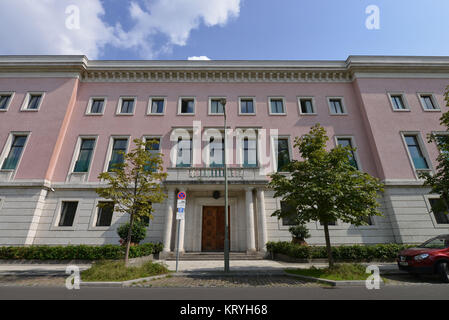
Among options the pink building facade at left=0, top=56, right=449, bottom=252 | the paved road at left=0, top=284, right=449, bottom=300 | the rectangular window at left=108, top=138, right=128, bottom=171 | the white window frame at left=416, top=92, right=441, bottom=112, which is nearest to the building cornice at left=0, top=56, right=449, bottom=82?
the pink building facade at left=0, top=56, right=449, bottom=252

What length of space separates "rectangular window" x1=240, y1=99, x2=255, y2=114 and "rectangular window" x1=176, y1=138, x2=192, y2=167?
563 cm

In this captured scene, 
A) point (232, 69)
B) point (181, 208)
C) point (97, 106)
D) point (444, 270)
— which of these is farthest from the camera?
point (232, 69)

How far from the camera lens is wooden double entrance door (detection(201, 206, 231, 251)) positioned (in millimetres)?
15227

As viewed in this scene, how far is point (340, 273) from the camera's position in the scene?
7.86m

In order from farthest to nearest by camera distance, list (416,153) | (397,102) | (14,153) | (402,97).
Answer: (402,97)
(397,102)
(416,153)
(14,153)

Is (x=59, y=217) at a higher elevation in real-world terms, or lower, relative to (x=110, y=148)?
lower

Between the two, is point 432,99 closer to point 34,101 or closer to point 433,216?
point 433,216

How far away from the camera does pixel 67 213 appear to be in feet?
50.5

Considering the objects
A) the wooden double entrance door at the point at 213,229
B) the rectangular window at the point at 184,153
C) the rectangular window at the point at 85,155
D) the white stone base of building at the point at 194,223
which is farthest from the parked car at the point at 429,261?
the rectangular window at the point at 85,155

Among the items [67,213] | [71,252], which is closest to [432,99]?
[71,252]

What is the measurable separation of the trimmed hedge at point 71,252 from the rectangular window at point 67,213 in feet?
9.49

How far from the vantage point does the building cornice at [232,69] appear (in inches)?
748

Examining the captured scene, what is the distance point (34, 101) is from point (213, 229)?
19.0 meters

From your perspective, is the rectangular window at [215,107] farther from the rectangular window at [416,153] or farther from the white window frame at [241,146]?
the rectangular window at [416,153]
